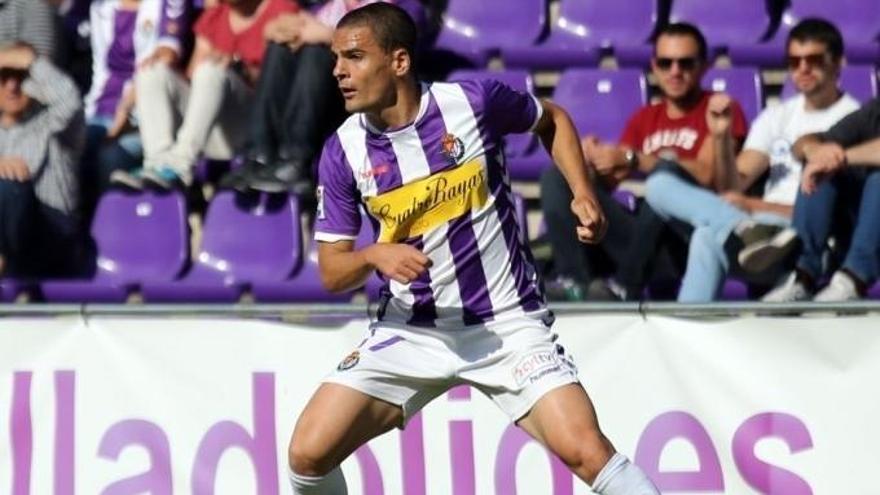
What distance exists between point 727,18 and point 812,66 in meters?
1.38

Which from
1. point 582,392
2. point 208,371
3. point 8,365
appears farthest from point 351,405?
point 8,365

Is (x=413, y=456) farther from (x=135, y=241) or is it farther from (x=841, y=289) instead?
(x=135, y=241)

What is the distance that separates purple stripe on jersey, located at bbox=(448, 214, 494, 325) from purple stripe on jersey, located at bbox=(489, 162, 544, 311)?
11 centimetres

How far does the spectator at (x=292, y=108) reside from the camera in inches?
391

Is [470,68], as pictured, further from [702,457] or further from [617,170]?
[702,457]

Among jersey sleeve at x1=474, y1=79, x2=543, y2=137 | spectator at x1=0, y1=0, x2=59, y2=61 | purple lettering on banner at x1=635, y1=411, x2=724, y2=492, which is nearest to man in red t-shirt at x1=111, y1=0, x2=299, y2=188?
spectator at x1=0, y1=0, x2=59, y2=61

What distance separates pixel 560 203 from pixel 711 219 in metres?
0.68

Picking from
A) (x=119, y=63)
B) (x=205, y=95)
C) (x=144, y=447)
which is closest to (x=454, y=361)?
(x=144, y=447)

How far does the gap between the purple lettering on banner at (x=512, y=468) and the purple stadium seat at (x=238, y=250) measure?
8.15ft

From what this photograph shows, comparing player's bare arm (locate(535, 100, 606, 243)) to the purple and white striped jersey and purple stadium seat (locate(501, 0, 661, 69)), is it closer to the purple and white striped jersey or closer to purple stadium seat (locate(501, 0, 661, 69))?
the purple and white striped jersey

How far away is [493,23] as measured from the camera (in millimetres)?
11070

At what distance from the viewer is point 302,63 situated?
998cm

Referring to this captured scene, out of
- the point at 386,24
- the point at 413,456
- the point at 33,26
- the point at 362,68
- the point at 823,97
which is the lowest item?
the point at 413,456

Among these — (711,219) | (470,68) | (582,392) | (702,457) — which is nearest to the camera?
(582,392)
